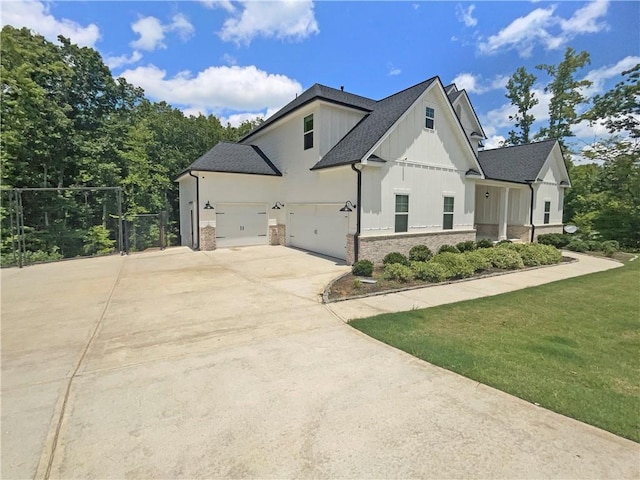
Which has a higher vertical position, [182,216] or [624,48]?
[624,48]

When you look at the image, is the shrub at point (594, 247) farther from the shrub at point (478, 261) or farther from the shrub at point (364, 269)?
the shrub at point (364, 269)

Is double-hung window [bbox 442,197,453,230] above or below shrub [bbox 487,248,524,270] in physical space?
above

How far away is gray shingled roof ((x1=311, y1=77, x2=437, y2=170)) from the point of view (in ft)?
38.3

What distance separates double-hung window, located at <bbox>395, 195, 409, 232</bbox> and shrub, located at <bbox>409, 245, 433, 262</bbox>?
1.04m

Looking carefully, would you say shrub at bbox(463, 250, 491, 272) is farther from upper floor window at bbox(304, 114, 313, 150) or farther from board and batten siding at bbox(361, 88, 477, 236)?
upper floor window at bbox(304, 114, 313, 150)

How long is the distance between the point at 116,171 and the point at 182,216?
5816 millimetres

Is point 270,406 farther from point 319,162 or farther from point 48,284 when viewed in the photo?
point 319,162

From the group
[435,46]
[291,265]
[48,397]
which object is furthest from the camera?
[435,46]

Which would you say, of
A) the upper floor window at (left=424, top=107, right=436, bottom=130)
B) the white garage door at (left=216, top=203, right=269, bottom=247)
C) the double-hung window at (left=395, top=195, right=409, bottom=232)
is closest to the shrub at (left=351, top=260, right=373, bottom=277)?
the double-hung window at (left=395, top=195, right=409, bottom=232)

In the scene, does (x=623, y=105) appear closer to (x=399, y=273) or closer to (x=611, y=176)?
(x=611, y=176)

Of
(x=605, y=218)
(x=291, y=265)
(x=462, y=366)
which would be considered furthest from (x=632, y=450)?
(x=605, y=218)

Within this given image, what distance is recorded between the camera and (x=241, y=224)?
16.9 metres

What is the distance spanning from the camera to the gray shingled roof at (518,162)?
19078mm

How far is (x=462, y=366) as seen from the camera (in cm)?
413
